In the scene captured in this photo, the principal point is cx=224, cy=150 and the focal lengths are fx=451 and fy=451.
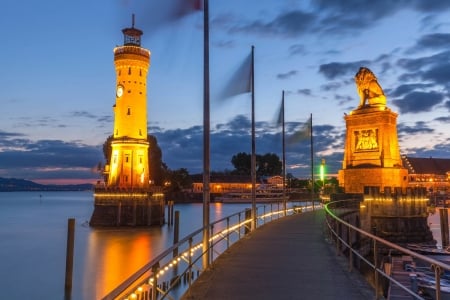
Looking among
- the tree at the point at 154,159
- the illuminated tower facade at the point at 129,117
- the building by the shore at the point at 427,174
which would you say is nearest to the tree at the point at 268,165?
the building by the shore at the point at 427,174

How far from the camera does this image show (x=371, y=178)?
42.7m

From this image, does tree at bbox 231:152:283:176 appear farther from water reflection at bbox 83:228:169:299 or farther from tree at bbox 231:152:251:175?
water reflection at bbox 83:228:169:299

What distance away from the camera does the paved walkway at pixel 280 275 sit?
28.2 feet

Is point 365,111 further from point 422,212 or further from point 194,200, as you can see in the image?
point 194,200

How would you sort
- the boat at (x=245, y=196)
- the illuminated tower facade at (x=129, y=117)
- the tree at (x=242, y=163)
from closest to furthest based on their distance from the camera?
the illuminated tower facade at (x=129, y=117), the boat at (x=245, y=196), the tree at (x=242, y=163)

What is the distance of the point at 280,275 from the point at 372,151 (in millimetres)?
35145

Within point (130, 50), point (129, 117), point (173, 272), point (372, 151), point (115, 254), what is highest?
point (130, 50)

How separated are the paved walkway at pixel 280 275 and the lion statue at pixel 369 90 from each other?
31.0m

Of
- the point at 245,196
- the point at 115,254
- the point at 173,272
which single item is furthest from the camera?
the point at 245,196

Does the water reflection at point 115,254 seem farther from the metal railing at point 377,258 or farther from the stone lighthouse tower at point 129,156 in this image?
the metal railing at point 377,258

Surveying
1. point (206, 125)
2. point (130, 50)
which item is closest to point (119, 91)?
point (130, 50)

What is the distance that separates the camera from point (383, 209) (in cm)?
3691

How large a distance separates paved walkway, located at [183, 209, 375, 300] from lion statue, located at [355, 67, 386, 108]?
31029 mm

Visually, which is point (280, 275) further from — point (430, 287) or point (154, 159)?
point (154, 159)
